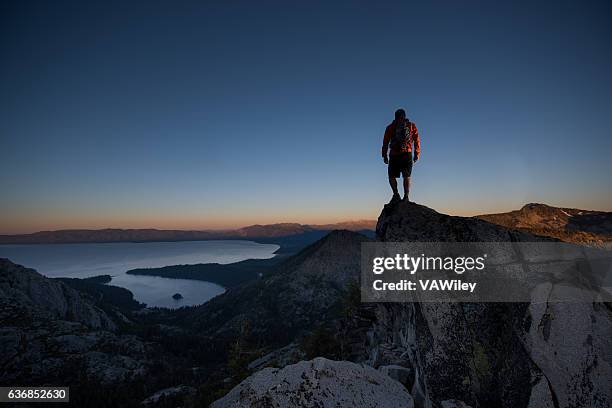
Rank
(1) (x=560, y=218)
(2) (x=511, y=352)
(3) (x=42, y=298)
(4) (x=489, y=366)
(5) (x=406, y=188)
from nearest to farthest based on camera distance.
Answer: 1. (2) (x=511, y=352)
2. (4) (x=489, y=366)
3. (5) (x=406, y=188)
4. (1) (x=560, y=218)
5. (3) (x=42, y=298)

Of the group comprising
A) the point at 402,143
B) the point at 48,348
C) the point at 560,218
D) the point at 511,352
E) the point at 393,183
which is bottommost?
the point at 48,348

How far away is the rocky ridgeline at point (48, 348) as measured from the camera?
4264 inches

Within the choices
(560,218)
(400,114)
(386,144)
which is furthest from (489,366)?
(560,218)

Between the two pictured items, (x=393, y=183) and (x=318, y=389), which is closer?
(x=318, y=389)

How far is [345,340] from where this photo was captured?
105 ft

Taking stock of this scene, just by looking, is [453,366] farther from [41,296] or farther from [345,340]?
[41,296]

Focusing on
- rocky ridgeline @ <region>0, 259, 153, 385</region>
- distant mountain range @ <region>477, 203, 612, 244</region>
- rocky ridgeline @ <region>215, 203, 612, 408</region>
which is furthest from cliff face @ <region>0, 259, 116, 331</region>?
distant mountain range @ <region>477, 203, 612, 244</region>

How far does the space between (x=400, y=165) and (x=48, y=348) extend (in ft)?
545

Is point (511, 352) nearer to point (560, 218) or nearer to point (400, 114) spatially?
point (400, 114)

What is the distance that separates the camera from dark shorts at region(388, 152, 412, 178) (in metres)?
14.6

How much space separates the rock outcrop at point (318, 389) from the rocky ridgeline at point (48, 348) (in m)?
154

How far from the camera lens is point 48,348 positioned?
11544 cm

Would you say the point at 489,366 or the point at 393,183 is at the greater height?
the point at 393,183

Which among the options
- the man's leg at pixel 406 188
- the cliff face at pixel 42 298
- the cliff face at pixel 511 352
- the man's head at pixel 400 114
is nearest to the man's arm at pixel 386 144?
the man's head at pixel 400 114
